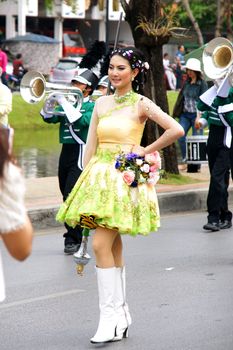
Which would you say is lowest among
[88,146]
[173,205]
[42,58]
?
[42,58]

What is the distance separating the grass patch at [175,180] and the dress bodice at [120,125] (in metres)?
7.27

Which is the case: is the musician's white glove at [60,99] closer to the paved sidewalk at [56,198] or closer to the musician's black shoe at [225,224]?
the paved sidewalk at [56,198]

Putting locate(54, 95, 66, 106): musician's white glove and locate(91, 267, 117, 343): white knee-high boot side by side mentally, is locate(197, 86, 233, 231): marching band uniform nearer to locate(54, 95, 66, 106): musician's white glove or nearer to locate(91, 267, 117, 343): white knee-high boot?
locate(54, 95, 66, 106): musician's white glove

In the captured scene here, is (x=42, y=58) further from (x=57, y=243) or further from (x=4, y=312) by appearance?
(x=4, y=312)

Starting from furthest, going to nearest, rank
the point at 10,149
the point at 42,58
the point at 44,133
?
the point at 42,58
the point at 44,133
the point at 10,149

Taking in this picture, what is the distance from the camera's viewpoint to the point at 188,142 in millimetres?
15656

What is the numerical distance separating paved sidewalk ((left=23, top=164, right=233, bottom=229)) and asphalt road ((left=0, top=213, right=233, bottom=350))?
23.7 inches

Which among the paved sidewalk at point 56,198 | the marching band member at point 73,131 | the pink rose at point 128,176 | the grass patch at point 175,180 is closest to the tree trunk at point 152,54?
the grass patch at point 175,180

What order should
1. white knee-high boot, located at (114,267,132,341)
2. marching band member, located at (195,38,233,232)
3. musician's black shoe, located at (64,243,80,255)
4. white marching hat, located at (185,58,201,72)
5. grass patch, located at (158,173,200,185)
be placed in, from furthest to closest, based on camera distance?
white marching hat, located at (185,58,201,72), grass patch, located at (158,173,200,185), marching band member, located at (195,38,233,232), musician's black shoe, located at (64,243,80,255), white knee-high boot, located at (114,267,132,341)

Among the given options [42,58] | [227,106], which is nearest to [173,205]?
[227,106]

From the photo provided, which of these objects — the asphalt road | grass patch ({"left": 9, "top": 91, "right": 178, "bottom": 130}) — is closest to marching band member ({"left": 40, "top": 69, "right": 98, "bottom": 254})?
the asphalt road

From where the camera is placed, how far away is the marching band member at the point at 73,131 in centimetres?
1005

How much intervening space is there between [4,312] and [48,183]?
21.1 feet

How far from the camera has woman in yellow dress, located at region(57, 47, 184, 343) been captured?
22.5 ft
